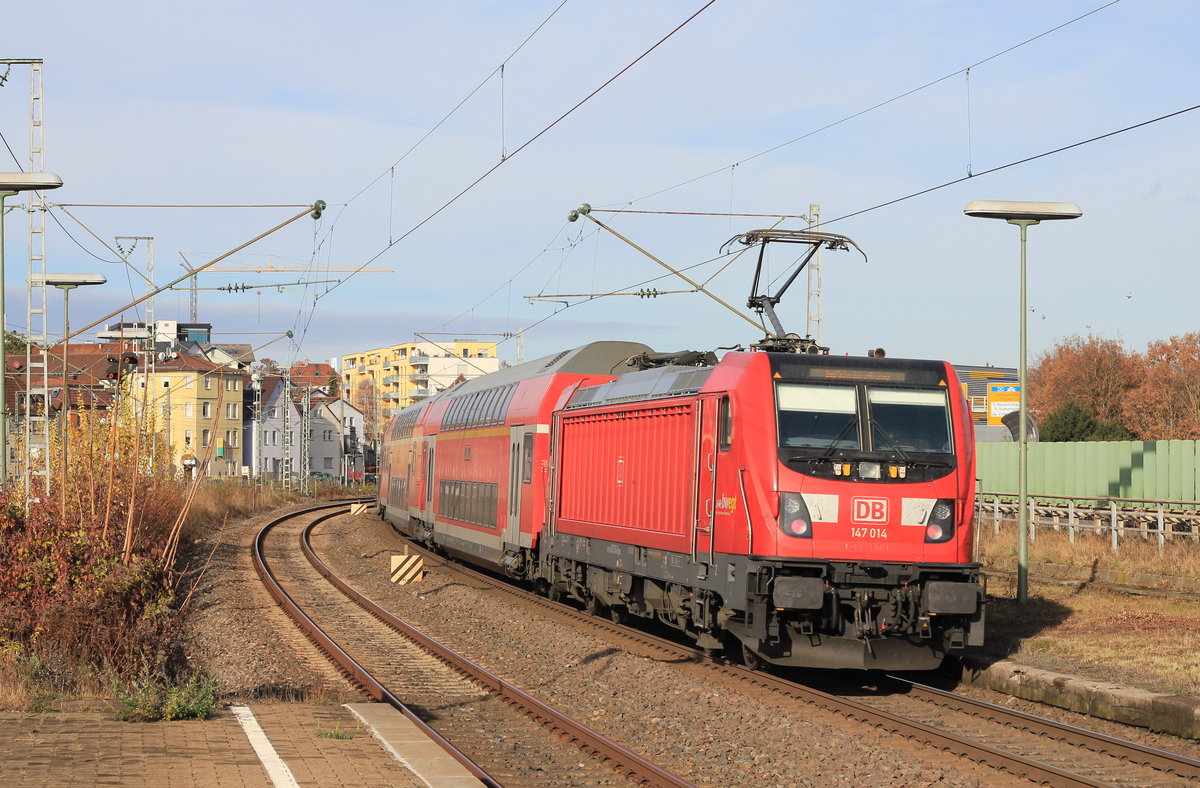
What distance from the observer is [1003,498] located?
34750 mm

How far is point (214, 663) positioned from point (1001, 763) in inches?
434

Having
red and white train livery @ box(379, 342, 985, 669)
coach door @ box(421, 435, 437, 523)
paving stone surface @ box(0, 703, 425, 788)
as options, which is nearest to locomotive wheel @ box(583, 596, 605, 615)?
red and white train livery @ box(379, 342, 985, 669)

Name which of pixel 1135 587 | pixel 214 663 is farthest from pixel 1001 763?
pixel 1135 587

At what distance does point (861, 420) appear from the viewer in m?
13.4

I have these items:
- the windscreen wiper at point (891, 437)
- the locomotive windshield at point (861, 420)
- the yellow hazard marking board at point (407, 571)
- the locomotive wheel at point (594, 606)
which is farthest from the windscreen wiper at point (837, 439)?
the yellow hazard marking board at point (407, 571)

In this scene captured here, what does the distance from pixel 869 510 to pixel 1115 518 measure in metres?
13.0

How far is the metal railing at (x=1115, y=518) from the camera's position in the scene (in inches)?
944

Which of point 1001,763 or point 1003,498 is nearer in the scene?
point 1001,763

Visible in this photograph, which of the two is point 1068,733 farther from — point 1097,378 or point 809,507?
point 1097,378

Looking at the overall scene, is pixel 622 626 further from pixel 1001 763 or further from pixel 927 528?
pixel 1001 763

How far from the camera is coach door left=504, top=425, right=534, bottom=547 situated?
22.0 m

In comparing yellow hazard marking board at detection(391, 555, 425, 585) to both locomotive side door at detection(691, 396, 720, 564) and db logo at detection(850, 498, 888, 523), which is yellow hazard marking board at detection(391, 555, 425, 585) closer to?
locomotive side door at detection(691, 396, 720, 564)

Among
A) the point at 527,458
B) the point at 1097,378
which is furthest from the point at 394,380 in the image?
the point at 527,458

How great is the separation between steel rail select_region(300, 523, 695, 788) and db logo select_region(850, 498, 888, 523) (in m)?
3.60
